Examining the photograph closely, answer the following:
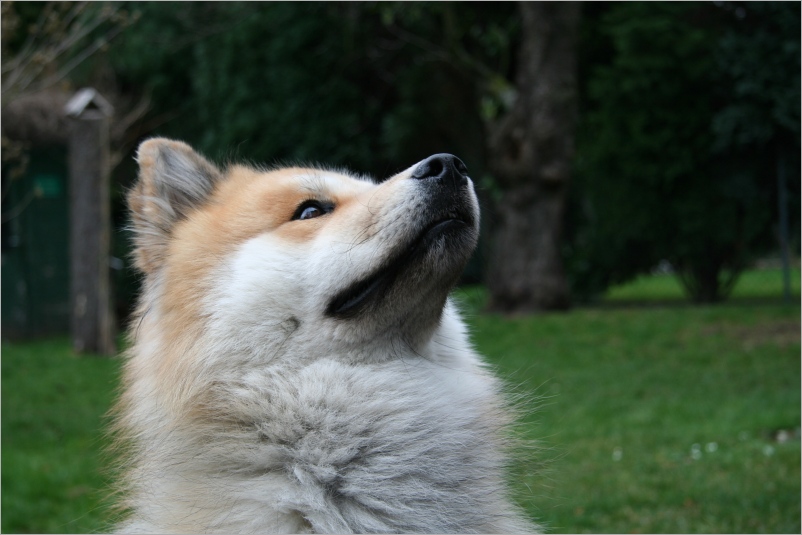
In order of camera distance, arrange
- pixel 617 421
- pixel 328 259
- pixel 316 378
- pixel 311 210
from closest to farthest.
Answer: pixel 316 378
pixel 328 259
pixel 311 210
pixel 617 421

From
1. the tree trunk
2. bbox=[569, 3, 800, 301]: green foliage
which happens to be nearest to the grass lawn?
the tree trunk

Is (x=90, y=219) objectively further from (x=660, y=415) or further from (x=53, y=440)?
(x=660, y=415)

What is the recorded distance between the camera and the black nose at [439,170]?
2.74m

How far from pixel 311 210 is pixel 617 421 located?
4.90m

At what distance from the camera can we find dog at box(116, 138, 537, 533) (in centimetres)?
246

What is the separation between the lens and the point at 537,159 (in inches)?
476

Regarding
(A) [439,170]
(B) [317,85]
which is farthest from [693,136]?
(A) [439,170]

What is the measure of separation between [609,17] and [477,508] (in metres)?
12.0

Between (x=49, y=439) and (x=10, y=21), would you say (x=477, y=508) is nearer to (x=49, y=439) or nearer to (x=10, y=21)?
(x=10, y=21)

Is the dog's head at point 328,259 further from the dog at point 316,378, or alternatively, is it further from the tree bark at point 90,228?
the tree bark at point 90,228

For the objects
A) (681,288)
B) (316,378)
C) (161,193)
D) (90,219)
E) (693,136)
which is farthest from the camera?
(681,288)

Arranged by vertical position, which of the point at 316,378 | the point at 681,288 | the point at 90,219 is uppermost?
the point at 90,219

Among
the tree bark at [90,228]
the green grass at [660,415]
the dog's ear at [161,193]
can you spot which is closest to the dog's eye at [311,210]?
the dog's ear at [161,193]

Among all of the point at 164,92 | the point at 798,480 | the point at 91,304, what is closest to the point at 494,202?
the point at 91,304
